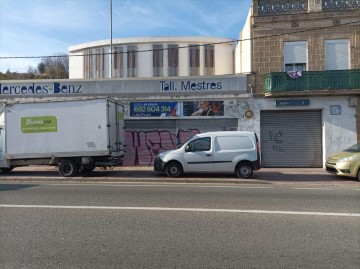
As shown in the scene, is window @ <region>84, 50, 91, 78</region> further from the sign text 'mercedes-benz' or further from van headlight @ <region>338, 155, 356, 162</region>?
van headlight @ <region>338, 155, 356, 162</region>

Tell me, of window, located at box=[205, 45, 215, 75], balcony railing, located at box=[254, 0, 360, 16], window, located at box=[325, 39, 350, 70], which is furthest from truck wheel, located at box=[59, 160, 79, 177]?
window, located at box=[205, 45, 215, 75]

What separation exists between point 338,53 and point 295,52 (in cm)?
212

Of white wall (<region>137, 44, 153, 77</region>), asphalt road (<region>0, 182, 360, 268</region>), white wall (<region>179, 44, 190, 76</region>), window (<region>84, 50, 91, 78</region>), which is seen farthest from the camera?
window (<region>84, 50, 91, 78</region>)

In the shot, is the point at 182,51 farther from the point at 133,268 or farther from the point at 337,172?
the point at 133,268

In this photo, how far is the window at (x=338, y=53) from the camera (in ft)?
58.7

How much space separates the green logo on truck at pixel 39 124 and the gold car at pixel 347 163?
1092 centimetres

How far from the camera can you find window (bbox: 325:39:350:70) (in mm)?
17891

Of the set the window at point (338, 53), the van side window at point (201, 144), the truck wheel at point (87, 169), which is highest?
the window at point (338, 53)

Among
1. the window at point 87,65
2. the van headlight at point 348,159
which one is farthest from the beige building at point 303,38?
the window at point 87,65

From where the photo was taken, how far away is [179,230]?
5.89m

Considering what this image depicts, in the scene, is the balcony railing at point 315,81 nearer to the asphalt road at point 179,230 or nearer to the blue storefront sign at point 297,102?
the blue storefront sign at point 297,102

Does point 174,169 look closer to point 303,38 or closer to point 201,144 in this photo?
point 201,144

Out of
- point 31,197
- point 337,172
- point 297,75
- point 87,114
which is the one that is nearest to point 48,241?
point 31,197

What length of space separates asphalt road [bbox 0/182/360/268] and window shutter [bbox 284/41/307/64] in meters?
10.3
